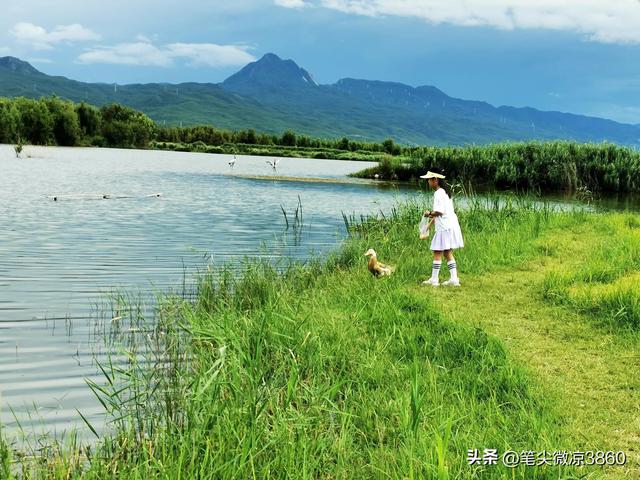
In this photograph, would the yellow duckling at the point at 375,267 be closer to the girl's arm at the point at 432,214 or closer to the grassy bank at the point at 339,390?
the grassy bank at the point at 339,390

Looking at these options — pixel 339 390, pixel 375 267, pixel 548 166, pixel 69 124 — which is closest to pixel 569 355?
pixel 339 390

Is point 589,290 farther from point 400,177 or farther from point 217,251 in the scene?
point 400,177

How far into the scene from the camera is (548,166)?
129ft

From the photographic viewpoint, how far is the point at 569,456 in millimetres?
5465

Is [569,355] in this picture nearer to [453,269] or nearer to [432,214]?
[453,269]

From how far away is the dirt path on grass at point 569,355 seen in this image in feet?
20.4

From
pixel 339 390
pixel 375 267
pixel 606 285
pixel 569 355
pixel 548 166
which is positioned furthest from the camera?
pixel 548 166

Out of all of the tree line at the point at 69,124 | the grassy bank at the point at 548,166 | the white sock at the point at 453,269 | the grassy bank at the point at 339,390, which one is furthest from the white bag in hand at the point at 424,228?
the tree line at the point at 69,124

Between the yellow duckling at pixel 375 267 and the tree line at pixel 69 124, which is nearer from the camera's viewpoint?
the yellow duckling at pixel 375 267

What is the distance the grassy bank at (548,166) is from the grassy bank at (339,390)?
2648cm

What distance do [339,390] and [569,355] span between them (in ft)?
10.8

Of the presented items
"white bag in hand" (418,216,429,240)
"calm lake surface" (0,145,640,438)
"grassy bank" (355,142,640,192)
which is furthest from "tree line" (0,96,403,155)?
"white bag in hand" (418,216,429,240)

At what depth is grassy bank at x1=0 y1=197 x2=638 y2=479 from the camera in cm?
531

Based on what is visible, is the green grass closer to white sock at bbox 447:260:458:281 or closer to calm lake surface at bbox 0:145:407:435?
white sock at bbox 447:260:458:281
